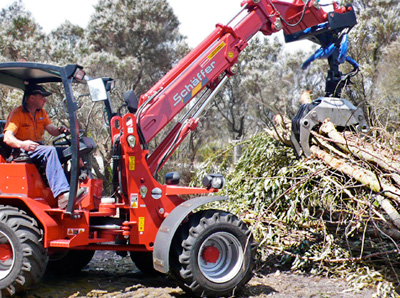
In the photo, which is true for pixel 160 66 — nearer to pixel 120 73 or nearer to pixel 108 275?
pixel 120 73

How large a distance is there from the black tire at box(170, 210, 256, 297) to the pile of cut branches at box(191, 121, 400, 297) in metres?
0.58

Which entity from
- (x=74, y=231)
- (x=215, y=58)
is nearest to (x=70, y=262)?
(x=74, y=231)

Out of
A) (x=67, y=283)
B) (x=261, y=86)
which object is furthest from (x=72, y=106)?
(x=261, y=86)

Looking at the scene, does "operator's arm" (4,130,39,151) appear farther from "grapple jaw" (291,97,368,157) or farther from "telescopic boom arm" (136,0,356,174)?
"grapple jaw" (291,97,368,157)

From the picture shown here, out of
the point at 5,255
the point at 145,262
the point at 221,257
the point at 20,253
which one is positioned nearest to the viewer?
the point at 20,253

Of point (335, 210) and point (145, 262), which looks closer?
point (335, 210)

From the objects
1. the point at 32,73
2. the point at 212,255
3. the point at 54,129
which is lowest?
the point at 212,255

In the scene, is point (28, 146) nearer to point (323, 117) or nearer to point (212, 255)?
point (212, 255)

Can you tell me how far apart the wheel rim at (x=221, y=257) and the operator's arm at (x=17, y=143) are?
2.08 meters

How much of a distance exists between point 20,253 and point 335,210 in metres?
3.53

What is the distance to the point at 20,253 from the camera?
4.61 meters

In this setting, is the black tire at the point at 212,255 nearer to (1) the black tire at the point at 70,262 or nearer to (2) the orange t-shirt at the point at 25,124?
(1) the black tire at the point at 70,262

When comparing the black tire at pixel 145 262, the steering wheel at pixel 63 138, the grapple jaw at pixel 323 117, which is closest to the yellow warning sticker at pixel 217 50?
the grapple jaw at pixel 323 117

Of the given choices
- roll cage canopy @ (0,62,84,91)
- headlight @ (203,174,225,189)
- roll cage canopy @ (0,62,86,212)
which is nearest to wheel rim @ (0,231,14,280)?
roll cage canopy @ (0,62,86,212)
